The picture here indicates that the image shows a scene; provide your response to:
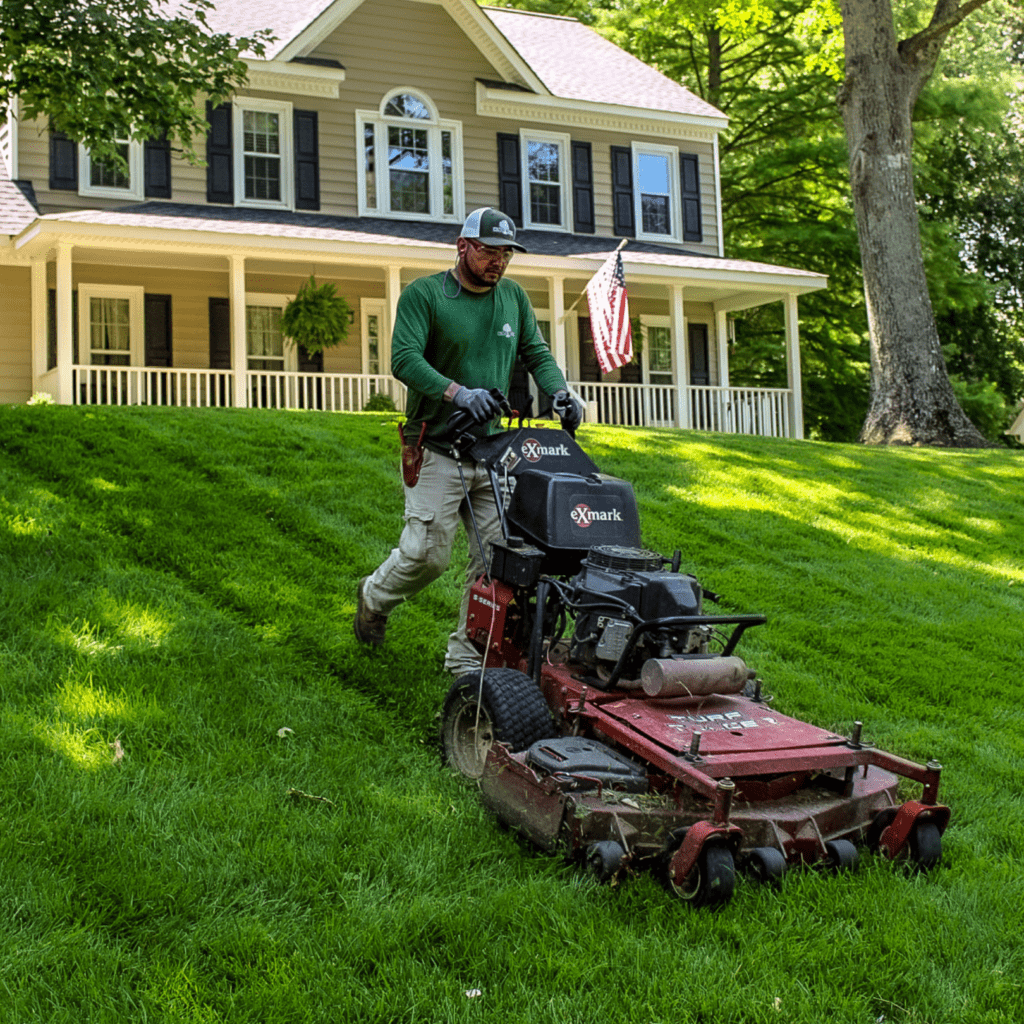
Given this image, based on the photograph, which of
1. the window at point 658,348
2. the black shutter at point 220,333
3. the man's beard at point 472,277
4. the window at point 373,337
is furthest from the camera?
the window at point 658,348

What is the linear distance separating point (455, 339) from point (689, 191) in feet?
52.5

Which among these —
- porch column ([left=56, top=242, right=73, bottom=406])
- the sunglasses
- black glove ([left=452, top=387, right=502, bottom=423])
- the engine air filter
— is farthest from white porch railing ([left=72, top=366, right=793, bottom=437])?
the engine air filter

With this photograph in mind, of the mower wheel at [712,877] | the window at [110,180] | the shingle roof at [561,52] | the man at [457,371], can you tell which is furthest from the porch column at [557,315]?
the mower wheel at [712,877]

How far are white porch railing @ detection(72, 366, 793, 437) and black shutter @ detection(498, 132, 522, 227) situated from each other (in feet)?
10.7

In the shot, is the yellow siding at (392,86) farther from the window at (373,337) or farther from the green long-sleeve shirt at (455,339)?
the green long-sleeve shirt at (455,339)

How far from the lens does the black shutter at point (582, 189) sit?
18.6m

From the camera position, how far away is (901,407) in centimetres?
1612

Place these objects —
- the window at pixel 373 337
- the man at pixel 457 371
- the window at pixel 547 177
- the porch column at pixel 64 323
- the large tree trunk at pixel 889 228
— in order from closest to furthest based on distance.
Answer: the man at pixel 457 371, the porch column at pixel 64 323, the large tree trunk at pixel 889 228, the window at pixel 373 337, the window at pixel 547 177

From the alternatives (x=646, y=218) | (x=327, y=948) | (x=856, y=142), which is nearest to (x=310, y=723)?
(x=327, y=948)

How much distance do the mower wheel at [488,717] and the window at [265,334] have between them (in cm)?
1314

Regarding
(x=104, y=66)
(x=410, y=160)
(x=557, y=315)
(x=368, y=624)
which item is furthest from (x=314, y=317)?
(x=368, y=624)

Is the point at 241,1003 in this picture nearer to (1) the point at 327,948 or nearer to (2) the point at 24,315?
(1) the point at 327,948

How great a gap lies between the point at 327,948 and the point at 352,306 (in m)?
15.1

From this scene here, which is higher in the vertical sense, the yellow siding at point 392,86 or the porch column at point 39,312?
the yellow siding at point 392,86
